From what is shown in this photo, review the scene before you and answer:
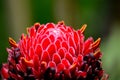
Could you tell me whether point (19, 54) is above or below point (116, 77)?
below

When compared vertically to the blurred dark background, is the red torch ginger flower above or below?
below

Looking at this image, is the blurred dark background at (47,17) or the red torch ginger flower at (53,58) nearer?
Answer: the red torch ginger flower at (53,58)

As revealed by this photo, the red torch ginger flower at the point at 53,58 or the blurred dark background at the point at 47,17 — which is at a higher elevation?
the blurred dark background at the point at 47,17

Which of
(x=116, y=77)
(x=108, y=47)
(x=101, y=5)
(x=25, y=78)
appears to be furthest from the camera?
(x=101, y=5)

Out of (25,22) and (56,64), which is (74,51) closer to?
(56,64)

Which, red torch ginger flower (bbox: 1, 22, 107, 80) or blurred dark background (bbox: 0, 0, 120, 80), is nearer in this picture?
red torch ginger flower (bbox: 1, 22, 107, 80)

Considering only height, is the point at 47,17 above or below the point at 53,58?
above

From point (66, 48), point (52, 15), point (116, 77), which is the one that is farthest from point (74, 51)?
point (52, 15)

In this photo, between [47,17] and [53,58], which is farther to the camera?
[47,17]
